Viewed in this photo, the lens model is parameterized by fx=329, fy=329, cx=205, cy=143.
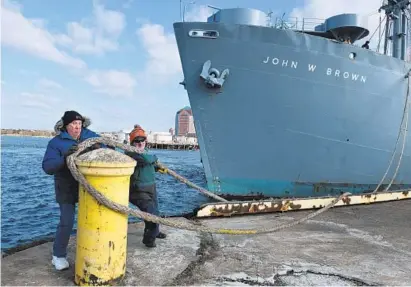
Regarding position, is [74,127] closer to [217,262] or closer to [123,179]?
[123,179]

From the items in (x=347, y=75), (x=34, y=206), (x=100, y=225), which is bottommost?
(x=34, y=206)

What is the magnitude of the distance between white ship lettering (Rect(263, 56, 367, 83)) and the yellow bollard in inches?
283

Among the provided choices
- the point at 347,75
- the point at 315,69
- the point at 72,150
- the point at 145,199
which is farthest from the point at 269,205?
the point at 347,75

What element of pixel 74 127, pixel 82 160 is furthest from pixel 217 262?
pixel 74 127

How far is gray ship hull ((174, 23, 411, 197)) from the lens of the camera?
906cm

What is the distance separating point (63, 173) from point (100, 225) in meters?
0.67

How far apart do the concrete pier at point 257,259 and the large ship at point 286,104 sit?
454 cm

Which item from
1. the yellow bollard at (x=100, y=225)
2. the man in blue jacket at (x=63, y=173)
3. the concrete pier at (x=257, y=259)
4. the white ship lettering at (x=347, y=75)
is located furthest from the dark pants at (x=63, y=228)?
the white ship lettering at (x=347, y=75)

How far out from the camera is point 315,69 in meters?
9.11

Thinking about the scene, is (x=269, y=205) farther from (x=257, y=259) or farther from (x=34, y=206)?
(x=34, y=206)

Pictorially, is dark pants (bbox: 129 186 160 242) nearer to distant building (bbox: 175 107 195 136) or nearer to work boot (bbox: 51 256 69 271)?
work boot (bbox: 51 256 69 271)

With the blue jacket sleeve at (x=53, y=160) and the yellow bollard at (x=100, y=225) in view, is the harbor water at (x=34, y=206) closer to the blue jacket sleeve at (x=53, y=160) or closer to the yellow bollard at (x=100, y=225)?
the blue jacket sleeve at (x=53, y=160)

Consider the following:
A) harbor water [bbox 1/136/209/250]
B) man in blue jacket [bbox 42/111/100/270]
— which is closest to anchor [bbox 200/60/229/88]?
harbor water [bbox 1/136/209/250]

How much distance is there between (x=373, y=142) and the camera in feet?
32.3
